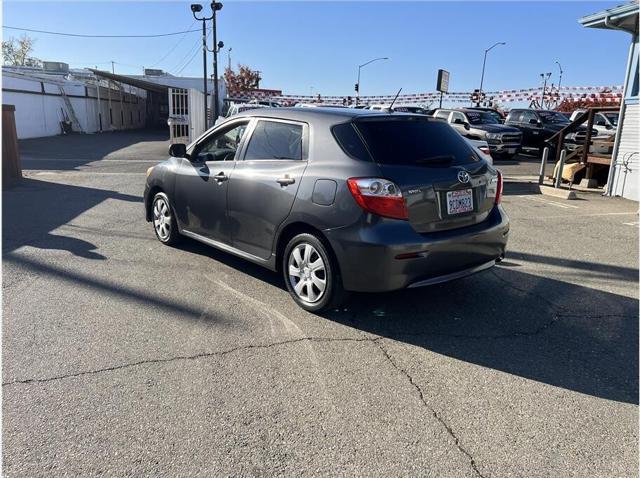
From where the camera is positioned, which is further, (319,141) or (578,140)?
(578,140)

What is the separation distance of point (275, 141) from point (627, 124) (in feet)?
30.7

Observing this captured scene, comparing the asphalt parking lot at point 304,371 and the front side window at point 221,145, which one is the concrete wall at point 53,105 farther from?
the asphalt parking lot at point 304,371

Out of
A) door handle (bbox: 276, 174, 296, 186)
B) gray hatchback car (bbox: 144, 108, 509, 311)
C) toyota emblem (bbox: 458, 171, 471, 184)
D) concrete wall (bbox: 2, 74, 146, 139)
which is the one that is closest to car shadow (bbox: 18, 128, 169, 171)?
concrete wall (bbox: 2, 74, 146, 139)

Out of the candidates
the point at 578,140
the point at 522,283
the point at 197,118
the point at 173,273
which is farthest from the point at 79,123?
the point at 522,283

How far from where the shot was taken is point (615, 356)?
365cm

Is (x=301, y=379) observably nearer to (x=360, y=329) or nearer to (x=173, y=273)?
(x=360, y=329)

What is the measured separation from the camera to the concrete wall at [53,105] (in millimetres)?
24969

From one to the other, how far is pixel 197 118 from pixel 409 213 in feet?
63.8

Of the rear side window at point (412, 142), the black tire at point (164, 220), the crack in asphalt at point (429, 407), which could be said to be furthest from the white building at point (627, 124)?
the black tire at point (164, 220)

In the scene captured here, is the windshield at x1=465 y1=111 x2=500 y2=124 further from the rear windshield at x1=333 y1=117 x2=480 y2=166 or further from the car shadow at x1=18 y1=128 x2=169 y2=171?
the rear windshield at x1=333 y1=117 x2=480 y2=166

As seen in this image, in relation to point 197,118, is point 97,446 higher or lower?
lower

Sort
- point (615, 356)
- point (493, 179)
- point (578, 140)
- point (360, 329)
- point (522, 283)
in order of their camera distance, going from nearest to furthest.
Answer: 1. point (615, 356)
2. point (360, 329)
3. point (493, 179)
4. point (522, 283)
5. point (578, 140)

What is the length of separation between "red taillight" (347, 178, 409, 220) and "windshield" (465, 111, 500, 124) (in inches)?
715

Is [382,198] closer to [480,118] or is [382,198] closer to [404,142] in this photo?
[404,142]
